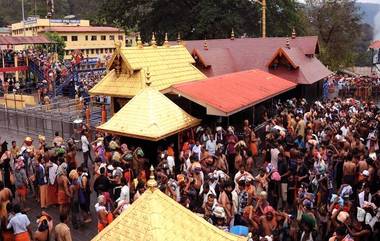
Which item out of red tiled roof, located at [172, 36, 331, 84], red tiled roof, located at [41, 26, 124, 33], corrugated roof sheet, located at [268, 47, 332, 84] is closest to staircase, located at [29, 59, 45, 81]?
red tiled roof, located at [172, 36, 331, 84]

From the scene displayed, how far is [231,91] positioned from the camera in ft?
58.7

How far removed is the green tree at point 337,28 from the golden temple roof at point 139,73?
32087mm

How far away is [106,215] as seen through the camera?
941cm

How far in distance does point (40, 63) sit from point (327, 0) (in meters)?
32.8

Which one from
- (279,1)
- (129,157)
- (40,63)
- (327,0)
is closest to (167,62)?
(129,157)

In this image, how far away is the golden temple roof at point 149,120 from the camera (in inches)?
A: 578

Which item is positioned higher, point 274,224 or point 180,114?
point 180,114

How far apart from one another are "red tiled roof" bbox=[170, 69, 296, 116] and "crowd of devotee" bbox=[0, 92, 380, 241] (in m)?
1.45

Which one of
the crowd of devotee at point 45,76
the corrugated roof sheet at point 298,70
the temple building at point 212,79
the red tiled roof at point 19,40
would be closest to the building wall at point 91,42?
the red tiled roof at point 19,40

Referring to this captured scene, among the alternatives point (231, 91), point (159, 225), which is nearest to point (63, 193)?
point (159, 225)

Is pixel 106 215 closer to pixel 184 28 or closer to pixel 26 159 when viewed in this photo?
pixel 26 159

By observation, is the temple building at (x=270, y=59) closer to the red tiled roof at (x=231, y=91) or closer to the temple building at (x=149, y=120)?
the red tiled roof at (x=231, y=91)

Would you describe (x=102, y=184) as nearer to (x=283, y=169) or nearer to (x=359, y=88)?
(x=283, y=169)

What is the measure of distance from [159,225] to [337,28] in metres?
49.4
